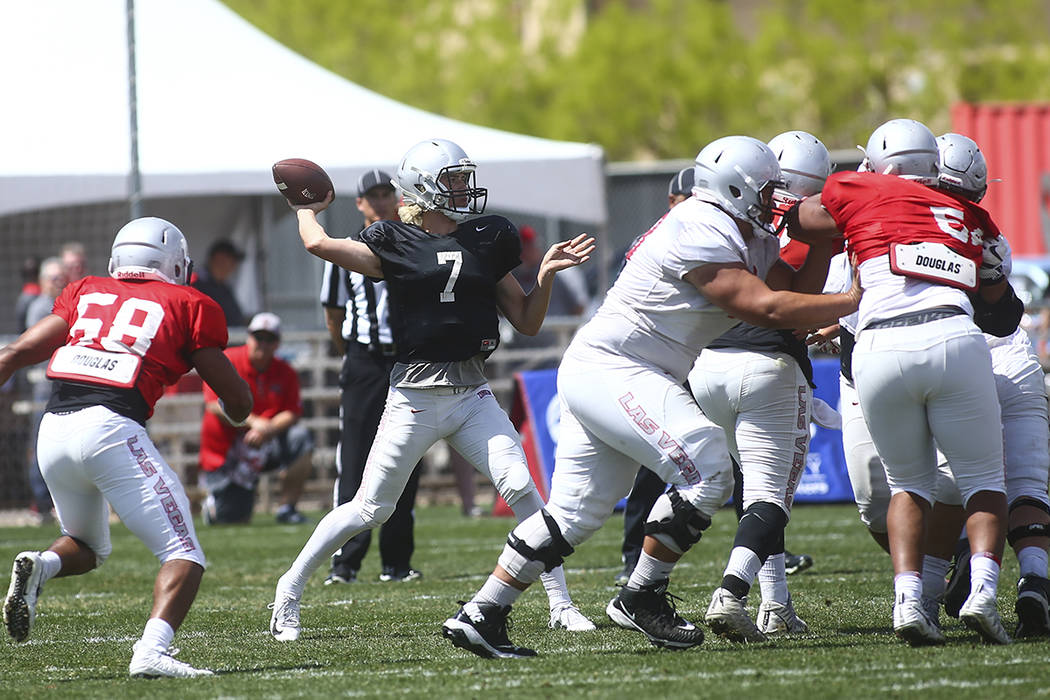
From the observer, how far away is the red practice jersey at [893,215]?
5152mm

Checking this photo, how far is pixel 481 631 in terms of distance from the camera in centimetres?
520

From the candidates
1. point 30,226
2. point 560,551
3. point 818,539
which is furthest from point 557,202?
point 560,551

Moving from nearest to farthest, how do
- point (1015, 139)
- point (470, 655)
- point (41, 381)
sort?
point (470, 655)
point (41, 381)
point (1015, 139)

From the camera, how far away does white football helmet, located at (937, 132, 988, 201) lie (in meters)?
5.49

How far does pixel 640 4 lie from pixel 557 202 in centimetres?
1959

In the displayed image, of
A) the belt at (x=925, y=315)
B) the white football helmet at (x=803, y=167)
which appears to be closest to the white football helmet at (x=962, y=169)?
the white football helmet at (x=803, y=167)

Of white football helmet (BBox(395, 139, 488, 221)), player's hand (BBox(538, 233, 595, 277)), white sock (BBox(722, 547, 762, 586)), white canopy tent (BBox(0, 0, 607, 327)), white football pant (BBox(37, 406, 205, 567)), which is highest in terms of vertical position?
white canopy tent (BBox(0, 0, 607, 327))

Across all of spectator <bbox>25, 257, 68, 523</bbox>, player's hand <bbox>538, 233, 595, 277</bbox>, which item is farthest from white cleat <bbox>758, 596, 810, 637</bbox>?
spectator <bbox>25, 257, 68, 523</bbox>

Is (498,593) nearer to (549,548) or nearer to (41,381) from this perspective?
(549,548)

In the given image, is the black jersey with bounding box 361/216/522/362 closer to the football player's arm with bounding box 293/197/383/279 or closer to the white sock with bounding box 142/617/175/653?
the football player's arm with bounding box 293/197/383/279

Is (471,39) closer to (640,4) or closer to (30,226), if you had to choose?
(640,4)

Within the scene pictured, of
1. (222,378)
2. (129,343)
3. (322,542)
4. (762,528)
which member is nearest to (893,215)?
(762,528)

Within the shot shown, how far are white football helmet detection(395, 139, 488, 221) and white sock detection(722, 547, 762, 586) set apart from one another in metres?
1.67

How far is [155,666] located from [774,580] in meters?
2.29
